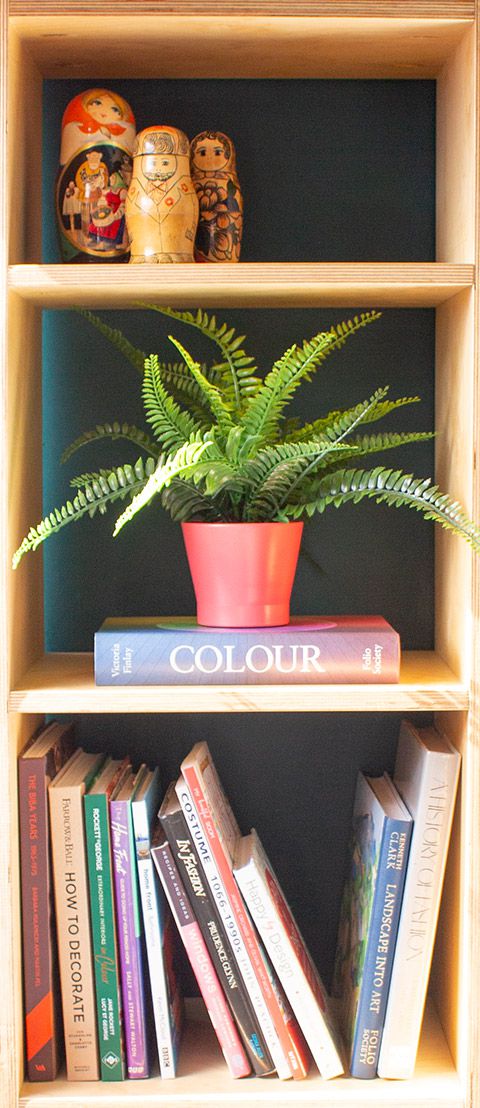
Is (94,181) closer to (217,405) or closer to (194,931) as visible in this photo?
(217,405)

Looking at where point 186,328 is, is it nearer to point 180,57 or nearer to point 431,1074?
point 180,57

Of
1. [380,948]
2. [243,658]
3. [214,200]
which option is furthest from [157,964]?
[214,200]

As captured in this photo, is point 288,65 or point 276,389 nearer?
point 276,389

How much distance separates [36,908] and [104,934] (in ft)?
0.26

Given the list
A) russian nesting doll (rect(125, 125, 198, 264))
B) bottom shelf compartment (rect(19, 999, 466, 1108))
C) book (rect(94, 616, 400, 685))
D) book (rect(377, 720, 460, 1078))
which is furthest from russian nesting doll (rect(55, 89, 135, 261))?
bottom shelf compartment (rect(19, 999, 466, 1108))

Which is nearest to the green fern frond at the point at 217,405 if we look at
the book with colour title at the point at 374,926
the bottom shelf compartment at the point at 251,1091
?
the book with colour title at the point at 374,926

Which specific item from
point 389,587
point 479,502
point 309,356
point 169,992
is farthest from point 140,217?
point 169,992

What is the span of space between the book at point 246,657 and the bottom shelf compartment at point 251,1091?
0.44 metres

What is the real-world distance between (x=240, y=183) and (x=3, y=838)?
2.81ft

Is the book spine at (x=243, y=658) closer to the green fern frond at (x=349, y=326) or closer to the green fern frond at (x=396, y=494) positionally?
the green fern frond at (x=396, y=494)

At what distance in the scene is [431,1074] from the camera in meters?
1.20

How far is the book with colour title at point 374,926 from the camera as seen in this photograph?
46.1 inches

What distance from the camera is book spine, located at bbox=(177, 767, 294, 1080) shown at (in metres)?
1.16

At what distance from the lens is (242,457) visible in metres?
1.13
